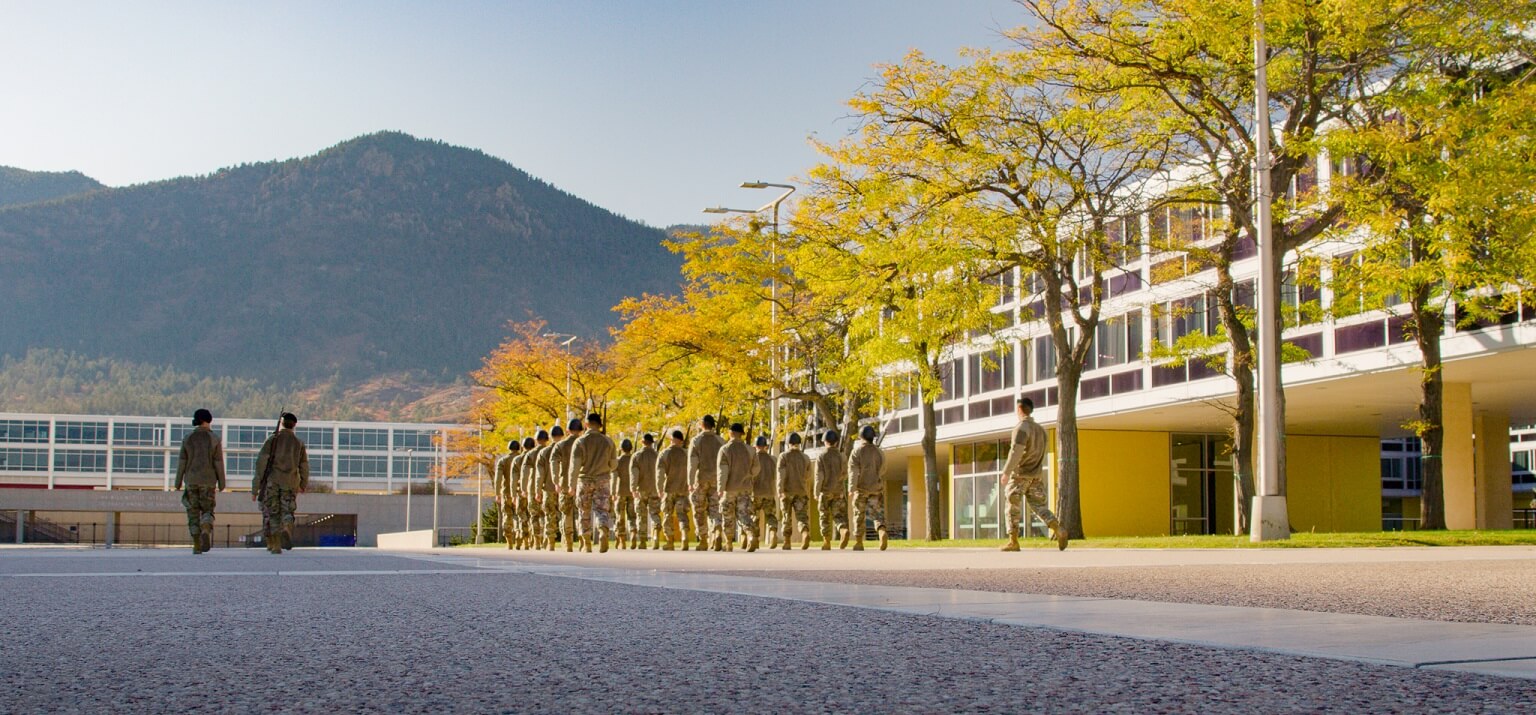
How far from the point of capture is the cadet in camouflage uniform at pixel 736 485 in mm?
24297

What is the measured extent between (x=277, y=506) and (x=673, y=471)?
21.2ft

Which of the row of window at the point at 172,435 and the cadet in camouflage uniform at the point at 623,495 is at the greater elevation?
the row of window at the point at 172,435

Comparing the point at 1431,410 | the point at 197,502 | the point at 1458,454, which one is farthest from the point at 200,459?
the point at 1458,454

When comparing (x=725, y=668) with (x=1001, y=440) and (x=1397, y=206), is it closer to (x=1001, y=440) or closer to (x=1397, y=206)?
(x=1397, y=206)

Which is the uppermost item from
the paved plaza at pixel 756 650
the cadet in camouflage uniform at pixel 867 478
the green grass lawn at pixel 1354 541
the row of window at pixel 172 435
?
the row of window at pixel 172 435

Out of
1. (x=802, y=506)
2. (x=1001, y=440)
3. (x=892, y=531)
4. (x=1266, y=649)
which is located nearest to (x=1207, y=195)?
(x=802, y=506)

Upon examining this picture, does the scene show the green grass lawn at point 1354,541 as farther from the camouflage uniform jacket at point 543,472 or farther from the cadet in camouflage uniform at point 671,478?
the camouflage uniform jacket at point 543,472

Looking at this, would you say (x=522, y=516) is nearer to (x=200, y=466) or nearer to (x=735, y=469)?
(x=735, y=469)

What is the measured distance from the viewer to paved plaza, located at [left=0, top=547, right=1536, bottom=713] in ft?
13.1

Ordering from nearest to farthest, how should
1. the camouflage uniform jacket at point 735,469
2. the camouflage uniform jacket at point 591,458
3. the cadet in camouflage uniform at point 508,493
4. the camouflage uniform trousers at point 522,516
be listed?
1. the camouflage uniform jacket at point 735,469
2. the camouflage uniform jacket at point 591,458
3. the camouflage uniform trousers at point 522,516
4. the cadet in camouflage uniform at point 508,493

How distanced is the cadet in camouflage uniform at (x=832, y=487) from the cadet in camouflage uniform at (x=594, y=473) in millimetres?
3268

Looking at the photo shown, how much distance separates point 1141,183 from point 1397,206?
14.6 feet

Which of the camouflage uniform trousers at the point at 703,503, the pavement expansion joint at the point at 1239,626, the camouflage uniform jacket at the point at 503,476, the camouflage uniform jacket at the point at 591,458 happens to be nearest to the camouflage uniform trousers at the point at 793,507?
the camouflage uniform trousers at the point at 703,503

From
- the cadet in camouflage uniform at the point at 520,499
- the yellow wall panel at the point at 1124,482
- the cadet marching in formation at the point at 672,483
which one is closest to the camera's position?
the cadet marching in formation at the point at 672,483
